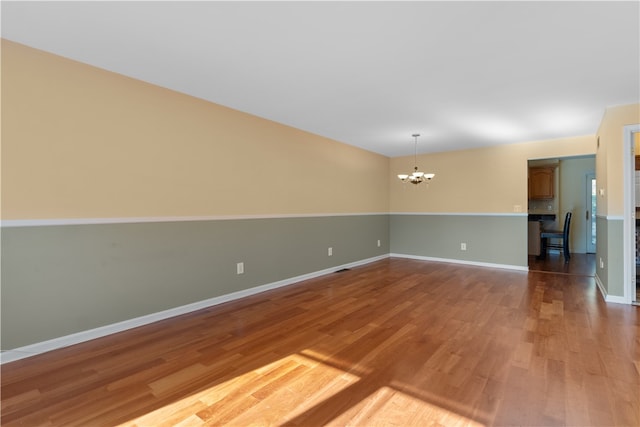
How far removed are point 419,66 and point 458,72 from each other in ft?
1.29

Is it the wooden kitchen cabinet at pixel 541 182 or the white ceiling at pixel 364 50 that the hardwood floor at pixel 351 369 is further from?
the wooden kitchen cabinet at pixel 541 182

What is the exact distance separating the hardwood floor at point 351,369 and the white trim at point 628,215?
1.02 feet

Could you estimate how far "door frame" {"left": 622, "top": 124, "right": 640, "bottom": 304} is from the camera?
342 cm

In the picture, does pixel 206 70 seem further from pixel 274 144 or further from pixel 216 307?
pixel 216 307

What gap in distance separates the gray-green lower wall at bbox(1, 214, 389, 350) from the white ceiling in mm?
1455

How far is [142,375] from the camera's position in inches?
79.4

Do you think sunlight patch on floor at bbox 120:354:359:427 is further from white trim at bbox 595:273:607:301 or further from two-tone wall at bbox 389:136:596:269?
two-tone wall at bbox 389:136:596:269

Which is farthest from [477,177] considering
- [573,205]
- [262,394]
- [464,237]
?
[262,394]

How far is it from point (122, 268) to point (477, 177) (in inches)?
230

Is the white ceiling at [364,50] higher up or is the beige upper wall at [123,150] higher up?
the white ceiling at [364,50]

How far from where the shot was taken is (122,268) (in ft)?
8.99

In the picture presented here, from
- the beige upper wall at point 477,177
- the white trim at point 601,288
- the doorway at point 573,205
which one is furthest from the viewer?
the doorway at point 573,205

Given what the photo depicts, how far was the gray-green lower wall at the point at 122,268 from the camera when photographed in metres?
2.25

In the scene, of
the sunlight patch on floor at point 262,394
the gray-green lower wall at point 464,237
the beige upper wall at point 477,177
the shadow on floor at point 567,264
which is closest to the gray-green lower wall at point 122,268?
the sunlight patch on floor at point 262,394
